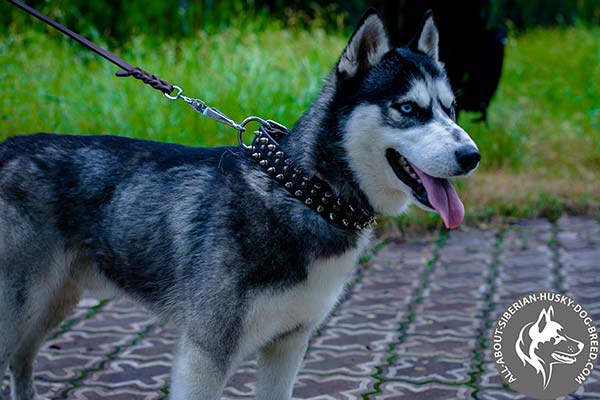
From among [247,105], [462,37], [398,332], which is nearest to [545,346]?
[398,332]

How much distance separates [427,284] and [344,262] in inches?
118

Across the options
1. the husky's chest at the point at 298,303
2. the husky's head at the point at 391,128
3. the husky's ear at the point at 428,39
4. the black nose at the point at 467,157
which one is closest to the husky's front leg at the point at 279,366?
the husky's chest at the point at 298,303

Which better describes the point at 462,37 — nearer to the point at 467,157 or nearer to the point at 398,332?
the point at 398,332

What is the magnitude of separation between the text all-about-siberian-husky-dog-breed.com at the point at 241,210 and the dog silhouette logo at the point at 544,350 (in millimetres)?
1318

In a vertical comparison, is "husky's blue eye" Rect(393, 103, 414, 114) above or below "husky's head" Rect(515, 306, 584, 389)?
above

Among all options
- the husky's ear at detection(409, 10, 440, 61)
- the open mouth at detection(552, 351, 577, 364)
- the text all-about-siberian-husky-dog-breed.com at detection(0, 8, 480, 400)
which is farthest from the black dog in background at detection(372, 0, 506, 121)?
the text all-about-siberian-husky-dog-breed.com at detection(0, 8, 480, 400)

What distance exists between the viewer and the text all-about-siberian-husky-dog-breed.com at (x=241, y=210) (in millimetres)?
3176

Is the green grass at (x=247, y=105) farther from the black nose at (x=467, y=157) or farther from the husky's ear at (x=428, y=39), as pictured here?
the black nose at (x=467, y=157)

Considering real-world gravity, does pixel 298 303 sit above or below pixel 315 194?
below

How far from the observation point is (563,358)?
429 cm

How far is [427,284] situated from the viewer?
6.19 meters

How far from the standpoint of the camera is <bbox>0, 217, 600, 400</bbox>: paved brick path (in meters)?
4.32

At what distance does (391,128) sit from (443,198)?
1.03ft

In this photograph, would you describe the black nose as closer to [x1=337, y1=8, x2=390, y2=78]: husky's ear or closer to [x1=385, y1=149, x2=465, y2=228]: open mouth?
[x1=385, y1=149, x2=465, y2=228]: open mouth
